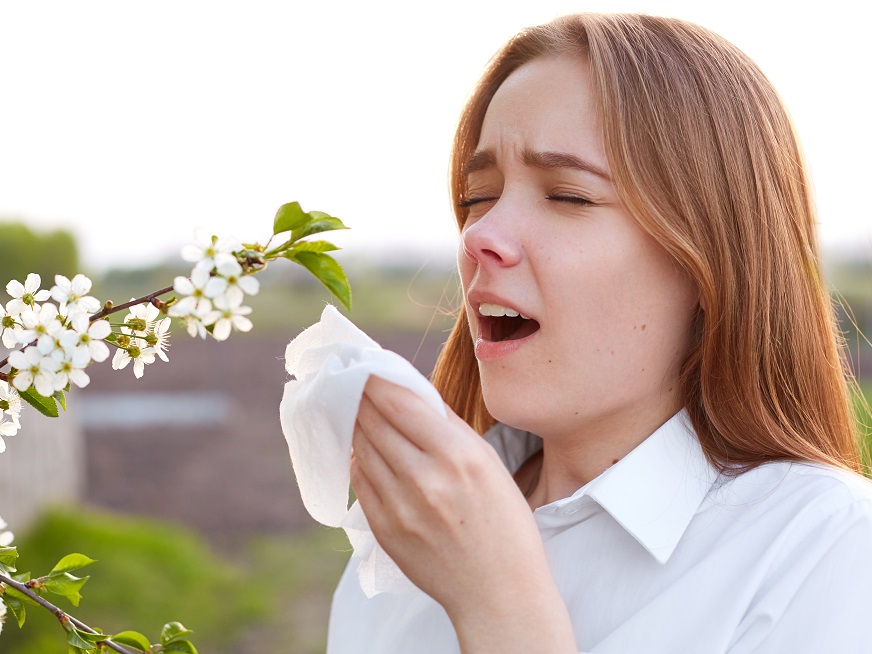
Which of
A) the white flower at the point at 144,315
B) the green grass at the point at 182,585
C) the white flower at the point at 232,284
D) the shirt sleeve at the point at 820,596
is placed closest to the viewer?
the white flower at the point at 232,284

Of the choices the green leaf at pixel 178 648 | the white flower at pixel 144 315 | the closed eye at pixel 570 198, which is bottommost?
the green leaf at pixel 178 648

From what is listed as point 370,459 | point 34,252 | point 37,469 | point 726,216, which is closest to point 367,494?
point 370,459

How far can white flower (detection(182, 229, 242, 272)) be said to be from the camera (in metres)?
0.94

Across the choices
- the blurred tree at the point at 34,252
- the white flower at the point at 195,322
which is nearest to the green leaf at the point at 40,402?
the white flower at the point at 195,322

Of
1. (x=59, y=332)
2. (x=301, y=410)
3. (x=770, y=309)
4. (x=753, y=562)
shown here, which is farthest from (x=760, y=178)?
(x=59, y=332)

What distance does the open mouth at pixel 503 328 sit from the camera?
141cm

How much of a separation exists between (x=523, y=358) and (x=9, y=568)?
2.31ft

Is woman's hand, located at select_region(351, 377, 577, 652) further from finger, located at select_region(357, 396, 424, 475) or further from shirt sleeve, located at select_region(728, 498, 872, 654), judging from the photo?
shirt sleeve, located at select_region(728, 498, 872, 654)

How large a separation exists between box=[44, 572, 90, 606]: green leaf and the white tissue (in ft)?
1.02

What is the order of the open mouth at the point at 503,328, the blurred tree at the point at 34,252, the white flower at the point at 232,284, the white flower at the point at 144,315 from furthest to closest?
the blurred tree at the point at 34,252, the open mouth at the point at 503,328, the white flower at the point at 144,315, the white flower at the point at 232,284

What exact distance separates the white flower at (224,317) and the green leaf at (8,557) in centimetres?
36

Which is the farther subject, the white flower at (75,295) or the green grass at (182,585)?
the green grass at (182,585)

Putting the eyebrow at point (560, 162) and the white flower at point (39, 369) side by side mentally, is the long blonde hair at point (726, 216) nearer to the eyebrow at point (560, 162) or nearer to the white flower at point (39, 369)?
the eyebrow at point (560, 162)

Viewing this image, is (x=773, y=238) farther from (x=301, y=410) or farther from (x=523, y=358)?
(x=301, y=410)
